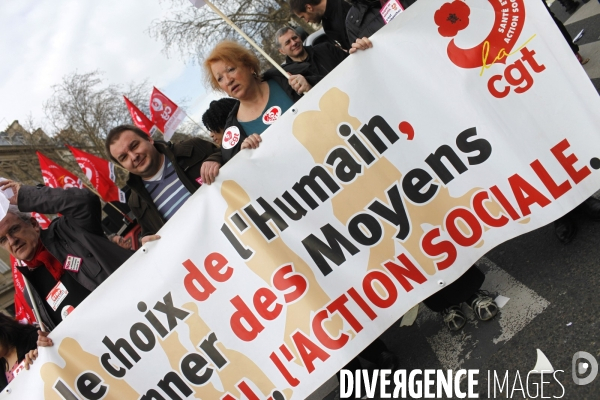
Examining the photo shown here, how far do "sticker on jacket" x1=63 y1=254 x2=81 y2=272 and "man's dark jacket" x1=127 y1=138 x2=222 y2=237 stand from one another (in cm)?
47

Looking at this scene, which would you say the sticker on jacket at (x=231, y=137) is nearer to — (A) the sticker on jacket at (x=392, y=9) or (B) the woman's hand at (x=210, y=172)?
(B) the woman's hand at (x=210, y=172)

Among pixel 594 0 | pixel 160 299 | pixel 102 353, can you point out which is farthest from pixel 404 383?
pixel 594 0

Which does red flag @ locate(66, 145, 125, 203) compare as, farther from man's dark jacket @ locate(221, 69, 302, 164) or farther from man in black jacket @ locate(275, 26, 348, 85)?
man's dark jacket @ locate(221, 69, 302, 164)

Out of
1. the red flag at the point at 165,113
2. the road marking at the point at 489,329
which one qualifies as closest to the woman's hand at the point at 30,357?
the road marking at the point at 489,329

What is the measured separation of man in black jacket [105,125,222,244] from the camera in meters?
2.78

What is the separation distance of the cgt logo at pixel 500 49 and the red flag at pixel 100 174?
839 centimetres

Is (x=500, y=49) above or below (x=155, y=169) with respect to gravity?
below

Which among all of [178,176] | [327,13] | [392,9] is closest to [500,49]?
[392,9]

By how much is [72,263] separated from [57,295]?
268mm

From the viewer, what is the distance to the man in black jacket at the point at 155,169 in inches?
109

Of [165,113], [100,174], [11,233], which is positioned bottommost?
[11,233]

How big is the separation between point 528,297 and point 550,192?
666 mm

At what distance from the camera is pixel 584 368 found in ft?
6.45

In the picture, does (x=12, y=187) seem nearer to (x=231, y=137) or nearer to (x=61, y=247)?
(x=61, y=247)
